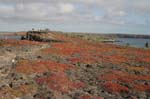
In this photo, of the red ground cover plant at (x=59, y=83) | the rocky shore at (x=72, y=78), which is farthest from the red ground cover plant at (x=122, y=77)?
the red ground cover plant at (x=59, y=83)

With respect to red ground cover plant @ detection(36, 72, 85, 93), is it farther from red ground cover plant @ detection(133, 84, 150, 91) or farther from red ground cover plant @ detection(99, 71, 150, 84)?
red ground cover plant @ detection(133, 84, 150, 91)

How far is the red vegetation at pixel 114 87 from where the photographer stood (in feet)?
135

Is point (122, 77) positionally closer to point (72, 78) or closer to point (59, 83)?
point (72, 78)

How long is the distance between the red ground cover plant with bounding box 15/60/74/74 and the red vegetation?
32.7 feet

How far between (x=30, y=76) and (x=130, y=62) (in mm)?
25231

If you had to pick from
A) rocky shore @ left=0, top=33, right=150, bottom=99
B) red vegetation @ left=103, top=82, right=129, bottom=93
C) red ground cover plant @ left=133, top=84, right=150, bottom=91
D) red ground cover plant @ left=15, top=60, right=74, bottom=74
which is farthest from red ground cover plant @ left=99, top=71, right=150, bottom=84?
red ground cover plant @ left=15, top=60, right=74, bottom=74

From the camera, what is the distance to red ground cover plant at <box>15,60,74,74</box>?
48.2 metres

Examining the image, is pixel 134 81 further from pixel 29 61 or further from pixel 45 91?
pixel 29 61

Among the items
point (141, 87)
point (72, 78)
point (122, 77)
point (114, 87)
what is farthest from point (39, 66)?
point (141, 87)

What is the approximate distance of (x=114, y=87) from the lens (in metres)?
41.9

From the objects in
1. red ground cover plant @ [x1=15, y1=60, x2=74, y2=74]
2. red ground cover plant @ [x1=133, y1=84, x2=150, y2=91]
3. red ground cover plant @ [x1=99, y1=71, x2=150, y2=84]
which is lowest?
red ground cover plant @ [x1=133, y1=84, x2=150, y2=91]

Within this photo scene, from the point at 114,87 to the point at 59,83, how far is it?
748cm

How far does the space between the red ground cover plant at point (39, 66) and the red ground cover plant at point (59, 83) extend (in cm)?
453

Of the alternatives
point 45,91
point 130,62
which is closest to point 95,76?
point 45,91
